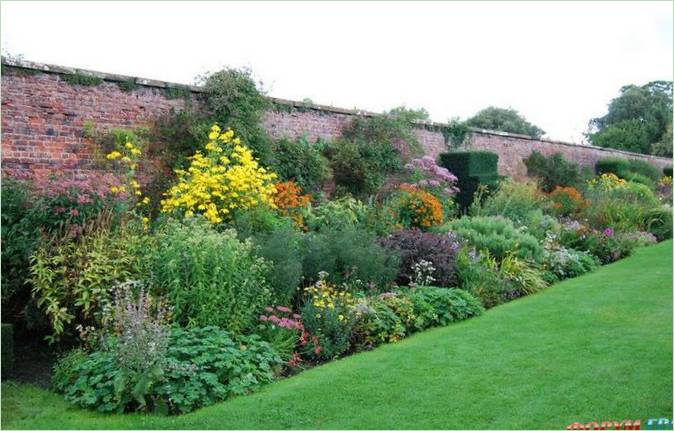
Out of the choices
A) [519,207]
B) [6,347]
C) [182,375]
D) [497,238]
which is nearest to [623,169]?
[519,207]

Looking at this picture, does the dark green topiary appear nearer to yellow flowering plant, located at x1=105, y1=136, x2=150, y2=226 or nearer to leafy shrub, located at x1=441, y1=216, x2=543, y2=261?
leafy shrub, located at x1=441, y1=216, x2=543, y2=261

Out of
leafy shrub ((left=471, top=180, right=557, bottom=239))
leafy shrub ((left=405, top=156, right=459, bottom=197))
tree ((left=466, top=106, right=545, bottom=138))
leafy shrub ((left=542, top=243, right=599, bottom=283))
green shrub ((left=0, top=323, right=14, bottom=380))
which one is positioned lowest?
green shrub ((left=0, top=323, right=14, bottom=380))

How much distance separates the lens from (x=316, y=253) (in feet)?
26.6

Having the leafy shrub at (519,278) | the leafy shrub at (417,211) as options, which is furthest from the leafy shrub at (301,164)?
the leafy shrub at (519,278)

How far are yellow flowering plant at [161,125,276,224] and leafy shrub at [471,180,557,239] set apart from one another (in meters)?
5.77

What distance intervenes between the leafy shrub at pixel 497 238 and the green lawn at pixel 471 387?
10.3 feet

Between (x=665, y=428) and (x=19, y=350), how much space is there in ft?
19.0

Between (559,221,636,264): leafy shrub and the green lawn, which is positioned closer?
the green lawn

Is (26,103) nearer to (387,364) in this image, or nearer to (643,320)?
(387,364)

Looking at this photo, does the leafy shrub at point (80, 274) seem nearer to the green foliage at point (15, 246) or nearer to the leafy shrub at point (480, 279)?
the green foliage at point (15, 246)

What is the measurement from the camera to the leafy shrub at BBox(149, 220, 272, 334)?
6.30 metres

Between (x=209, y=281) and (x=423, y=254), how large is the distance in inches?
156

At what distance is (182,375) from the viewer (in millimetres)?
5359

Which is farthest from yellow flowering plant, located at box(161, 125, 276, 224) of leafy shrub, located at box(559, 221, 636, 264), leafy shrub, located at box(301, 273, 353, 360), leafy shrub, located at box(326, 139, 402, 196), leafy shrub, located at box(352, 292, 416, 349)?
leafy shrub, located at box(559, 221, 636, 264)
